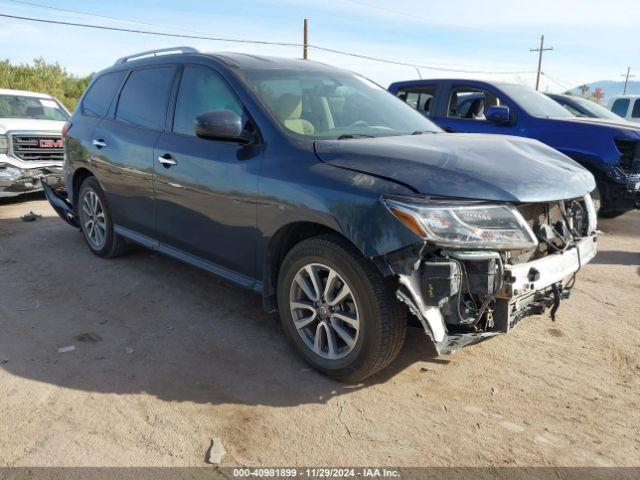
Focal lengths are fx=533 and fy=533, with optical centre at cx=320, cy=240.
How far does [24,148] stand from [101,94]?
151 inches

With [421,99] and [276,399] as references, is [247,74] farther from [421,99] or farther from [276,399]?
[421,99]

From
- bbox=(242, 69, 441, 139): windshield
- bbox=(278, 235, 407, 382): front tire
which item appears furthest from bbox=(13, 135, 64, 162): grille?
bbox=(278, 235, 407, 382): front tire

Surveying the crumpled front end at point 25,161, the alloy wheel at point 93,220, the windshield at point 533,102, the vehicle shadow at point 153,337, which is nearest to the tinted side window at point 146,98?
the alloy wheel at point 93,220

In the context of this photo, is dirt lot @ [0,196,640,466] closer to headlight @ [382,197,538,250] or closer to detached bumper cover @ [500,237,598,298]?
detached bumper cover @ [500,237,598,298]

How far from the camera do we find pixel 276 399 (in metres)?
3.00

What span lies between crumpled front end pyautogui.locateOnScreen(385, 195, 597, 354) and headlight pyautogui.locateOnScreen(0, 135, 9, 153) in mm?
7590

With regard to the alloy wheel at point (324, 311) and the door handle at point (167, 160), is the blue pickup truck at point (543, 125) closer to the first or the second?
the door handle at point (167, 160)

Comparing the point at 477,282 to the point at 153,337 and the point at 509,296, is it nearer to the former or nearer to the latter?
the point at 509,296

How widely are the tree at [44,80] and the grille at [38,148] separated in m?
19.9

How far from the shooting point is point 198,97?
4.00 m

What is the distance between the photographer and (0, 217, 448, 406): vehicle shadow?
3133 mm

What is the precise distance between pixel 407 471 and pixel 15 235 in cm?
580

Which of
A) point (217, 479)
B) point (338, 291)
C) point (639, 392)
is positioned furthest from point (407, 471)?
point (639, 392)

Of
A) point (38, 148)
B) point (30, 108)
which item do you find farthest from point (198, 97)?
point (30, 108)
